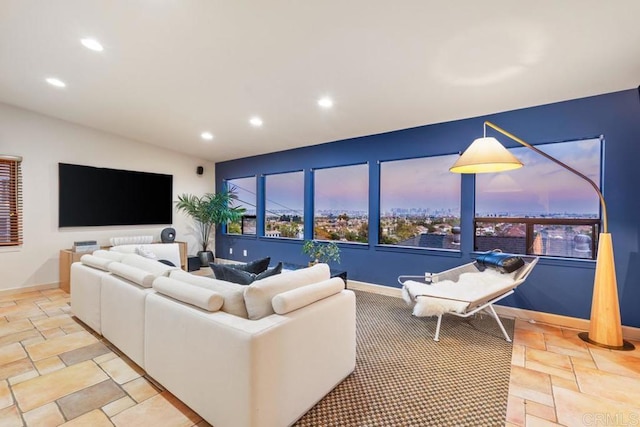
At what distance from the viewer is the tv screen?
4871 millimetres

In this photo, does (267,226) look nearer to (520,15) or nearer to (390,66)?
(390,66)

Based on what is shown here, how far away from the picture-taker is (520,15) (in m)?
2.07

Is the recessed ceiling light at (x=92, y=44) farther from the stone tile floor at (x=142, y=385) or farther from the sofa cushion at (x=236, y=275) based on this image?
the stone tile floor at (x=142, y=385)

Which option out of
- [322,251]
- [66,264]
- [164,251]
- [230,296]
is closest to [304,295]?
[230,296]

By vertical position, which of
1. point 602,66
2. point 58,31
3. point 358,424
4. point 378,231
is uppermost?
point 58,31

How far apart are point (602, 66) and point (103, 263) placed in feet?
16.2

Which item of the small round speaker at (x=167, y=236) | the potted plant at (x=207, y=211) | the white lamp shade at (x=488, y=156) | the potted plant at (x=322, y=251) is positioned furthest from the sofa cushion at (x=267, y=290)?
the potted plant at (x=207, y=211)

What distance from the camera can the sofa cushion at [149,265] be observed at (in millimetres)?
2405

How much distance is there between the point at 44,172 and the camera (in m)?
4.64

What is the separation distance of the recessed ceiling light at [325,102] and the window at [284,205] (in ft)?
6.63

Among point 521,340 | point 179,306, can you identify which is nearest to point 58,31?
point 179,306

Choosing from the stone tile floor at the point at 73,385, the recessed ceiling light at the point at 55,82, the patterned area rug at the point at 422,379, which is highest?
the recessed ceiling light at the point at 55,82

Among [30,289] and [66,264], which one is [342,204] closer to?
[66,264]

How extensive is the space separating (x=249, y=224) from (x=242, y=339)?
528cm
